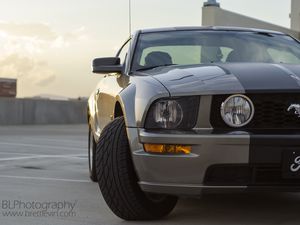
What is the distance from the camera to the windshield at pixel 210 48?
18.0 feet

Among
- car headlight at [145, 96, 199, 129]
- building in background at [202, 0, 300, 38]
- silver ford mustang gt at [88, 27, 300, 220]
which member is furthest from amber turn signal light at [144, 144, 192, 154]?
building in background at [202, 0, 300, 38]

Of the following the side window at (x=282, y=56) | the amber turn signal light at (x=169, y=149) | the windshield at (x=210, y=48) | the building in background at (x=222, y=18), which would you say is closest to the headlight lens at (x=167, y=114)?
the amber turn signal light at (x=169, y=149)

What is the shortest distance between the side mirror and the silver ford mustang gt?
0.86 metres

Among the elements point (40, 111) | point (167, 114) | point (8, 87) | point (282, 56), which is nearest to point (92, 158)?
point (282, 56)

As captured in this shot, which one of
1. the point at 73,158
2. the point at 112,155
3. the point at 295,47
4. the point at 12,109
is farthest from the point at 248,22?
the point at 112,155

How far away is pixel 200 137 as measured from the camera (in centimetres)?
398

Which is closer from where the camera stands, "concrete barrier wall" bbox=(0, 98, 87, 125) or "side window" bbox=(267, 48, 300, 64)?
"side window" bbox=(267, 48, 300, 64)

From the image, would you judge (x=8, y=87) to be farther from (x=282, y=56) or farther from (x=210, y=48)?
(x=282, y=56)

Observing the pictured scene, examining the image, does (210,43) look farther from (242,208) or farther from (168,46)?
(242,208)

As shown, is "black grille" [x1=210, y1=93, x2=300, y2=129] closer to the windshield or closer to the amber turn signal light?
the amber turn signal light

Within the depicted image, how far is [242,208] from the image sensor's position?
514cm

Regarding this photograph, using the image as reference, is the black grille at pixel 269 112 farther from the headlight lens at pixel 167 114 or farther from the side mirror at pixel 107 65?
the side mirror at pixel 107 65

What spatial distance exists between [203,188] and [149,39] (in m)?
2.25

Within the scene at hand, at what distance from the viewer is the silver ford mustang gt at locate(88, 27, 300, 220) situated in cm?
396
